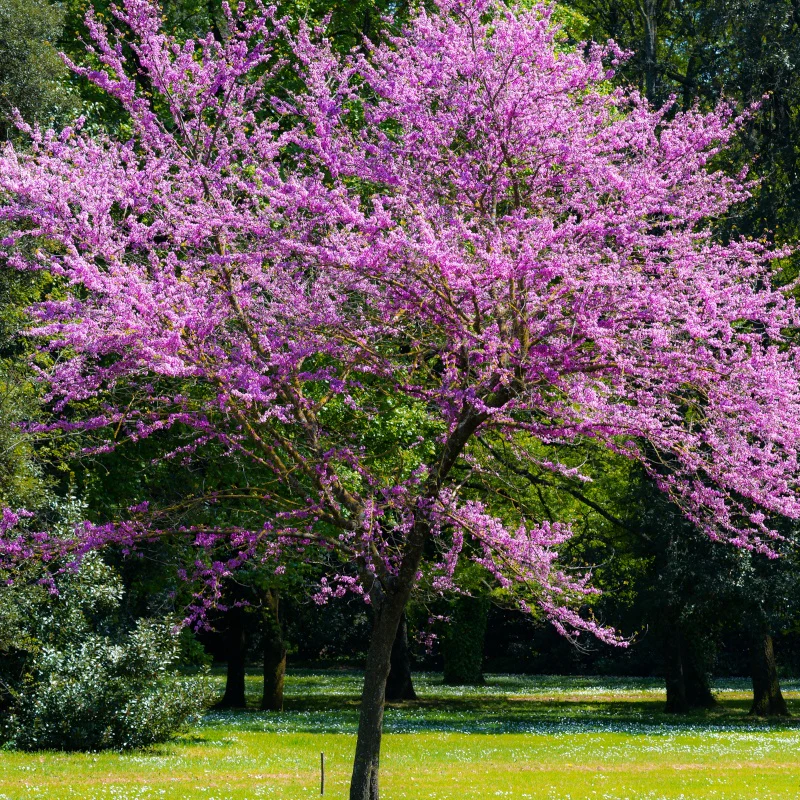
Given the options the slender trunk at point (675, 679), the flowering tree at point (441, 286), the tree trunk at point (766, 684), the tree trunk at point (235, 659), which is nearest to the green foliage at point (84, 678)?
the flowering tree at point (441, 286)

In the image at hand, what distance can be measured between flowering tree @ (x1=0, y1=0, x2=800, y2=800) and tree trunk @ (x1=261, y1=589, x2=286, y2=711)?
15638 millimetres

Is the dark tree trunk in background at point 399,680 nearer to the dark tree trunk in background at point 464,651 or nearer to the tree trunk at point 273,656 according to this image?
the tree trunk at point 273,656

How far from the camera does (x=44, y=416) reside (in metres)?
18.9

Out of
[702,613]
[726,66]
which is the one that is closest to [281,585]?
[702,613]

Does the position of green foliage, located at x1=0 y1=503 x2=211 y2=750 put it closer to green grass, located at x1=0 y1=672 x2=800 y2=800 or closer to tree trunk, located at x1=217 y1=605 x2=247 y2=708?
green grass, located at x1=0 y1=672 x2=800 y2=800

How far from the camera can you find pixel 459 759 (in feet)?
59.5

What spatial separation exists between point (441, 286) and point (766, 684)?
2224 cm

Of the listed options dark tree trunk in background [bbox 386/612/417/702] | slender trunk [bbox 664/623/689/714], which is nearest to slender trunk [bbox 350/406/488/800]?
slender trunk [bbox 664/623/689/714]

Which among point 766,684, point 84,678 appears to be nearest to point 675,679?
point 766,684

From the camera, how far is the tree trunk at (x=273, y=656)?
26.0m

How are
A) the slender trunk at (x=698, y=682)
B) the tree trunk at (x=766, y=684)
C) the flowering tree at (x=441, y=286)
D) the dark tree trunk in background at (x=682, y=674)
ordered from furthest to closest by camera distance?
1. the slender trunk at (x=698, y=682)
2. the dark tree trunk in background at (x=682, y=674)
3. the tree trunk at (x=766, y=684)
4. the flowering tree at (x=441, y=286)

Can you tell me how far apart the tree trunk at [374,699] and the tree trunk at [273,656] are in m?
15.7

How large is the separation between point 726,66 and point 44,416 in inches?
720

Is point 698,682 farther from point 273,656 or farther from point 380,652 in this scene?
point 380,652
